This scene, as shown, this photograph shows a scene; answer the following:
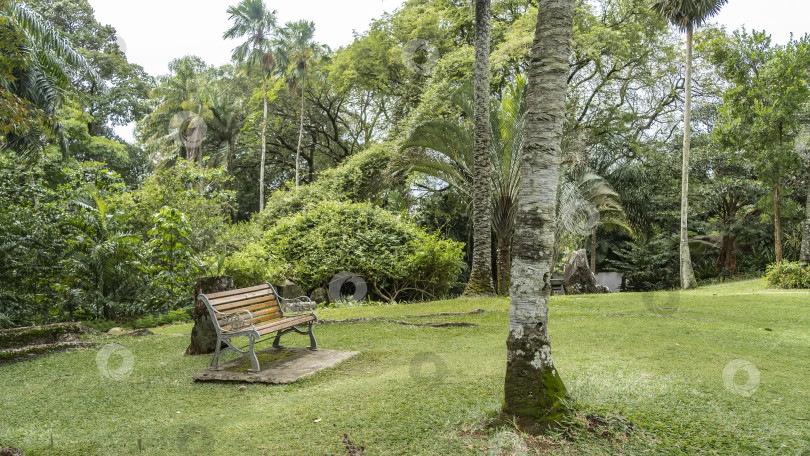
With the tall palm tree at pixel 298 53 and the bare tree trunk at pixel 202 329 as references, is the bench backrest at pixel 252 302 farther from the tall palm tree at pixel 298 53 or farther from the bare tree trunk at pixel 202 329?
the tall palm tree at pixel 298 53

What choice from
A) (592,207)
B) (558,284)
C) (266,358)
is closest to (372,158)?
(558,284)

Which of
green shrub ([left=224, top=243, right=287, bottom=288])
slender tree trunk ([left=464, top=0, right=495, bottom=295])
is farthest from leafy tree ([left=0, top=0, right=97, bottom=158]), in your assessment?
slender tree trunk ([left=464, top=0, right=495, bottom=295])

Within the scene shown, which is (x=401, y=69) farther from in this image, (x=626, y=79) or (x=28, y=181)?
(x=28, y=181)

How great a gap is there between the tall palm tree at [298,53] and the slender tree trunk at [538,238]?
25.5 metres

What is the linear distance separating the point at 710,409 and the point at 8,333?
8676 mm

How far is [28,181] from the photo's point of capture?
1138cm

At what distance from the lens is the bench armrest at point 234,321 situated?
574cm

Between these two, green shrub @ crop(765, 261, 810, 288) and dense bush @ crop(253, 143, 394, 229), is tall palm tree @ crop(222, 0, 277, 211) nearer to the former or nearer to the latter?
dense bush @ crop(253, 143, 394, 229)

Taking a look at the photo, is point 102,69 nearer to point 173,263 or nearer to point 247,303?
point 173,263

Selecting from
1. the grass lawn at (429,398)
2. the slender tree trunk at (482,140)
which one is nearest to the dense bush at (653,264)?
the slender tree trunk at (482,140)

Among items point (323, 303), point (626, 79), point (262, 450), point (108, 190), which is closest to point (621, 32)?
point (626, 79)

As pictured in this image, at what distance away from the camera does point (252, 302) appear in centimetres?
645

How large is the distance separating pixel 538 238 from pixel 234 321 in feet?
12.1

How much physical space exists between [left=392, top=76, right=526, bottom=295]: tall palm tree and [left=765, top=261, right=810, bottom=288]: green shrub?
24.2 feet
